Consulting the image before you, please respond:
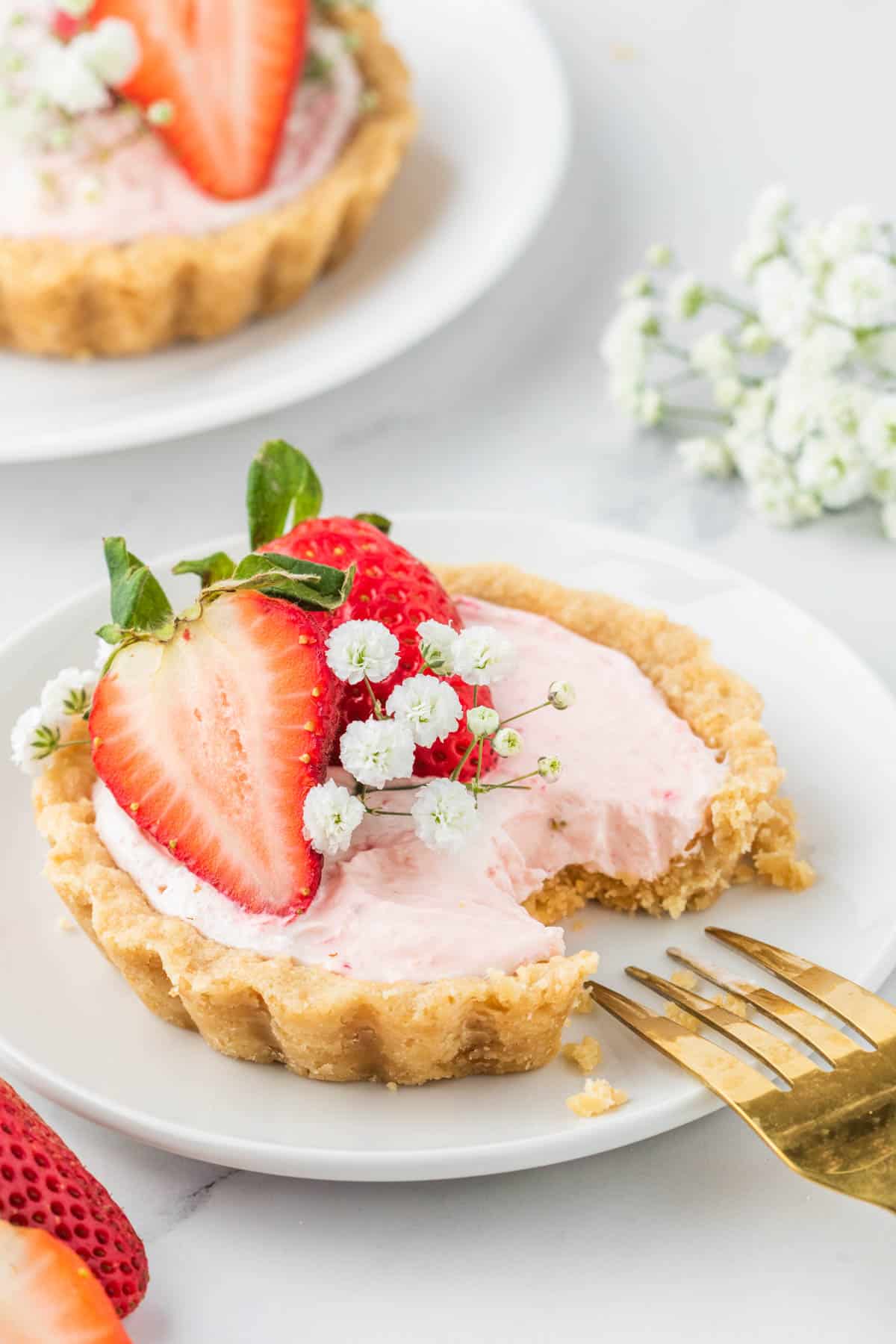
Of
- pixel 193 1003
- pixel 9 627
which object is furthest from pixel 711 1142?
pixel 9 627

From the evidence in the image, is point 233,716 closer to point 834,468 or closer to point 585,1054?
point 585,1054

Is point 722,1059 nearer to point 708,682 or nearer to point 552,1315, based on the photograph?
point 552,1315

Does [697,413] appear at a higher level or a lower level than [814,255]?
lower

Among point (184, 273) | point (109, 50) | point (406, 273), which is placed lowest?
point (184, 273)

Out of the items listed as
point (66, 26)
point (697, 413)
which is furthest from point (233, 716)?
point (66, 26)

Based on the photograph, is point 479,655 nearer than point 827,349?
Yes

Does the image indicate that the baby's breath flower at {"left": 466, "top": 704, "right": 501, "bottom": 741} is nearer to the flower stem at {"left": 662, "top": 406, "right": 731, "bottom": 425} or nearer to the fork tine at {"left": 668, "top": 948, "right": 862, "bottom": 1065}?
the fork tine at {"left": 668, "top": 948, "right": 862, "bottom": 1065}

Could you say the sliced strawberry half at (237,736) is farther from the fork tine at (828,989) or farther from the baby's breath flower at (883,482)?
the baby's breath flower at (883,482)
